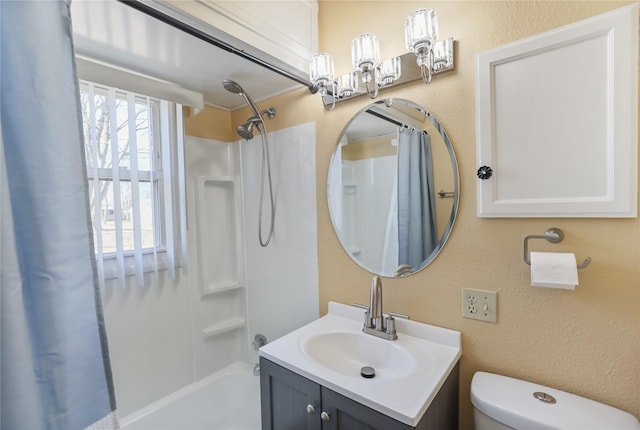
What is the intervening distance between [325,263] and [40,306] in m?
1.16

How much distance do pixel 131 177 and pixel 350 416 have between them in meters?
1.50

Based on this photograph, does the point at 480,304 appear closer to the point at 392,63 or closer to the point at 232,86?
the point at 392,63

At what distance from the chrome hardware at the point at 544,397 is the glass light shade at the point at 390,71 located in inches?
49.4

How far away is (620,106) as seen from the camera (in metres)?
0.86

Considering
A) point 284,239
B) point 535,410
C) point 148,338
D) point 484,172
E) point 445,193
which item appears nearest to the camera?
point 535,410

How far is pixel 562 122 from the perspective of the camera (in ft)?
3.11

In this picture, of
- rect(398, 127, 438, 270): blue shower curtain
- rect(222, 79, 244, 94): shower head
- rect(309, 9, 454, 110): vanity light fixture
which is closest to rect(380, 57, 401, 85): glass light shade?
rect(309, 9, 454, 110): vanity light fixture

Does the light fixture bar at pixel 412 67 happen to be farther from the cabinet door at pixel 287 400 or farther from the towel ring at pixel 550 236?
the cabinet door at pixel 287 400

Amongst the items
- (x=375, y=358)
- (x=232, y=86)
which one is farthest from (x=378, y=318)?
(x=232, y=86)

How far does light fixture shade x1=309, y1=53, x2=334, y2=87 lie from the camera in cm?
126

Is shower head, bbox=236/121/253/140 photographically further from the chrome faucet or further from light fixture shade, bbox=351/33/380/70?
the chrome faucet

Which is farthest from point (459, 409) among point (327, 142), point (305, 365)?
point (327, 142)

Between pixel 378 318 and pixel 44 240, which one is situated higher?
pixel 44 240

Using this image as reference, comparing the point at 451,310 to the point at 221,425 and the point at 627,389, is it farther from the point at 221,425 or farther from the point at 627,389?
the point at 221,425
